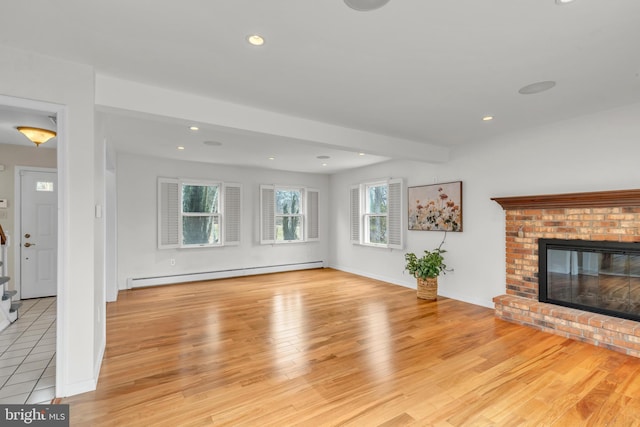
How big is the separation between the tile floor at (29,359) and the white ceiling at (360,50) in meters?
2.34

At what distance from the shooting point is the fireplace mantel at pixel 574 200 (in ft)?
9.95

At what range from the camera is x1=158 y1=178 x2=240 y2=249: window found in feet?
19.3

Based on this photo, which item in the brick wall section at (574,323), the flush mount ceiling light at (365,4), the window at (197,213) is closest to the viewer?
the flush mount ceiling light at (365,4)

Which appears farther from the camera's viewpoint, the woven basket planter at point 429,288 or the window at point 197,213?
the window at point 197,213

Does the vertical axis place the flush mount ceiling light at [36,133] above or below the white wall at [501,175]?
above

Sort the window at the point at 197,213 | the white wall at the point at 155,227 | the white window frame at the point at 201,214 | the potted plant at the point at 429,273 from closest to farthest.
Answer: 1. the potted plant at the point at 429,273
2. the white wall at the point at 155,227
3. the window at the point at 197,213
4. the white window frame at the point at 201,214

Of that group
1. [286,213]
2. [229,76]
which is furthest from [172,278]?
[229,76]

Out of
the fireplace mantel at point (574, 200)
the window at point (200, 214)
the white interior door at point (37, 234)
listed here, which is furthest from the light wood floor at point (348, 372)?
the window at point (200, 214)

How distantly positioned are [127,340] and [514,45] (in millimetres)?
4283

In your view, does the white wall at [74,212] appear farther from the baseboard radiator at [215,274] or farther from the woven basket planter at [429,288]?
the woven basket planter at [429,288]

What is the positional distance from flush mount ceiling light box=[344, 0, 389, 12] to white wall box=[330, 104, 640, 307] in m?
3.23

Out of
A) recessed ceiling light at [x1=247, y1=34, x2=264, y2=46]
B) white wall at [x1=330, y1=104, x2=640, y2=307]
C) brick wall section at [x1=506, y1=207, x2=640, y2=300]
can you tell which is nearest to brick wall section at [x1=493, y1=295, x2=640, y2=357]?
brick wall section at [x1=506, y1=207, x2=640, y2=300]

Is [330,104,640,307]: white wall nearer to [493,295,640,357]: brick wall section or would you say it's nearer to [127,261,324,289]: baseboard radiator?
[493,295,640,357]: brick wall section

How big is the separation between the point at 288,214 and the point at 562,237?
5.22 metres
